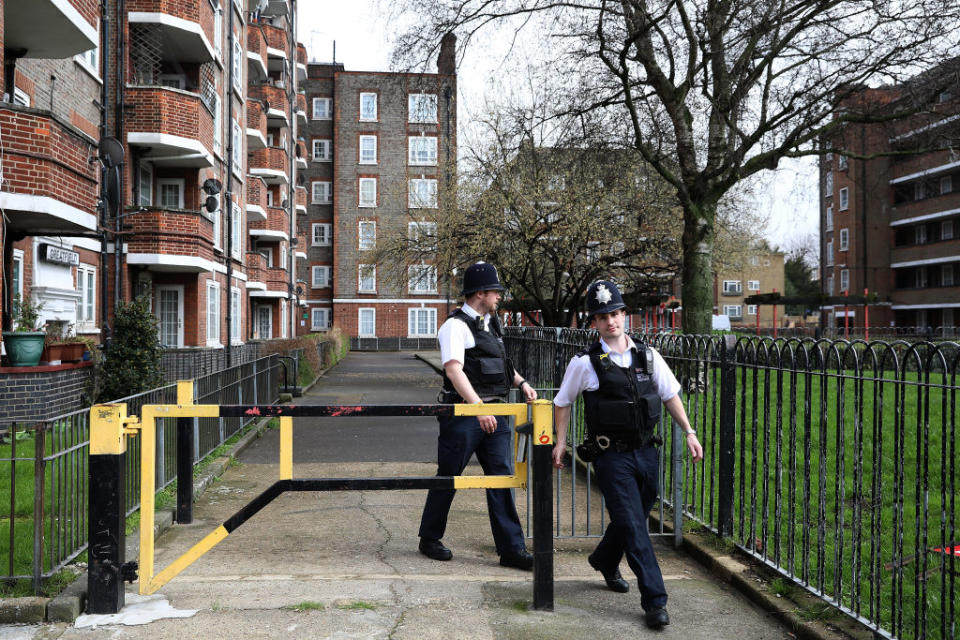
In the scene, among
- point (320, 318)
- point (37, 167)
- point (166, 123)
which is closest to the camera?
point (37, 167)

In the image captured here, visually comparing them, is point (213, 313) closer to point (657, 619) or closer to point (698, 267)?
point (698, 267)

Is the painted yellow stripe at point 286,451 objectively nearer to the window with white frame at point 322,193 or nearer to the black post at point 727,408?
the black post at point 727,408

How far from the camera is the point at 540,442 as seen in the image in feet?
16.1

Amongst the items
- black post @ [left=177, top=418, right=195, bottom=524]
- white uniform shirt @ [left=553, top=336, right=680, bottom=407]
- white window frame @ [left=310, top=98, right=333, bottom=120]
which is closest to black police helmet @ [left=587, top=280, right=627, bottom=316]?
white uniform shirt @ [left=553, top=336, right=680, bottom=407]

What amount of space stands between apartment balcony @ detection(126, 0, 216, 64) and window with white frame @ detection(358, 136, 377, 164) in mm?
35687

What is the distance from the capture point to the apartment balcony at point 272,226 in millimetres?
38438

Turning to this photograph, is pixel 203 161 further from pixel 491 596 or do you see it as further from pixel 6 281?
pixel 491 596

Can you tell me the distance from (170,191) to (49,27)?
33.8ft

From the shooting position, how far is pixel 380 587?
5.23 m

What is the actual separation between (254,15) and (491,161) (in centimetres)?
2258

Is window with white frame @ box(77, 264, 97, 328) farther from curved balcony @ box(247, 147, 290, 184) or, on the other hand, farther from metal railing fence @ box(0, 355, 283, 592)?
curved balcony @ box(247, 147, 290, 184)

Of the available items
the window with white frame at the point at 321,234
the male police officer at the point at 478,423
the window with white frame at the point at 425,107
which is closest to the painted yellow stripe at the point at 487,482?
the male police officer at the point at 478,423

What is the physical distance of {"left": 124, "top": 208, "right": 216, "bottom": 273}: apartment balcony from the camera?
834 inches

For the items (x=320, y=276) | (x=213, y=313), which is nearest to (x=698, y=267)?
(x=213, y=313)
